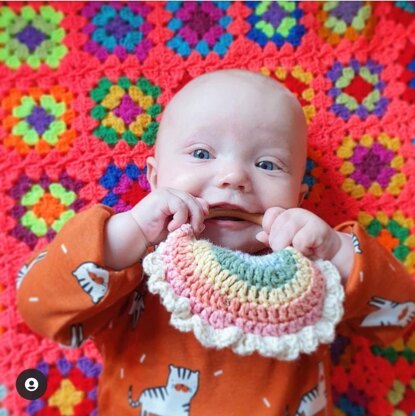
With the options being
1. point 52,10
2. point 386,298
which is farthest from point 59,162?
point 386,298

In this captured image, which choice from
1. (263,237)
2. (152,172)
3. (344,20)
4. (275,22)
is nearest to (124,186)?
(152,172)

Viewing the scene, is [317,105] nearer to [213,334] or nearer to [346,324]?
[346,324]

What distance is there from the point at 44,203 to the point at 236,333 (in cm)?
53

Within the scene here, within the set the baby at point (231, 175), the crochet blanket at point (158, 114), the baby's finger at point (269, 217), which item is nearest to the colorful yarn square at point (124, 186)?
the crochet blanket at point (158, 114)

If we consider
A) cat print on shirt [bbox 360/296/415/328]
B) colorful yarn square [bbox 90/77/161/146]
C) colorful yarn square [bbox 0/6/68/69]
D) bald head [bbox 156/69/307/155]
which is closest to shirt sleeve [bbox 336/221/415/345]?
cat print on shirt [bbox 360/296/415/328]

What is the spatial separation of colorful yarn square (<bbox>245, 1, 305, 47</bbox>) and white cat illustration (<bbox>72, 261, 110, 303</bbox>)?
62 cm

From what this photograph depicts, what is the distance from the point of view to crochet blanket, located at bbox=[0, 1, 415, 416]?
0.99 meters

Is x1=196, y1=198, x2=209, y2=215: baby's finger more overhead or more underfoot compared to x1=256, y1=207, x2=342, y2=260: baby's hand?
more overhead

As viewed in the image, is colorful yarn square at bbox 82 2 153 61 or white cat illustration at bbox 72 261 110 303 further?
colorful yarn square at bbox 82 2 153 61

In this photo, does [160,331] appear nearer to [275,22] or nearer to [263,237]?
[263,237]

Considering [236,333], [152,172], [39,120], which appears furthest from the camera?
[39,120]

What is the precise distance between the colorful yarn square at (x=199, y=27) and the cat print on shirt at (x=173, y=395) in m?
0.61

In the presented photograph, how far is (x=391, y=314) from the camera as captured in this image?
0.81 metres

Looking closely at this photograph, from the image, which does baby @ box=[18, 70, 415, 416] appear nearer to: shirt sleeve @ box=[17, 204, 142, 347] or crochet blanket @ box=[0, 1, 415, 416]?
shirt sleeve @ box=[17, 204, 142, 347]
